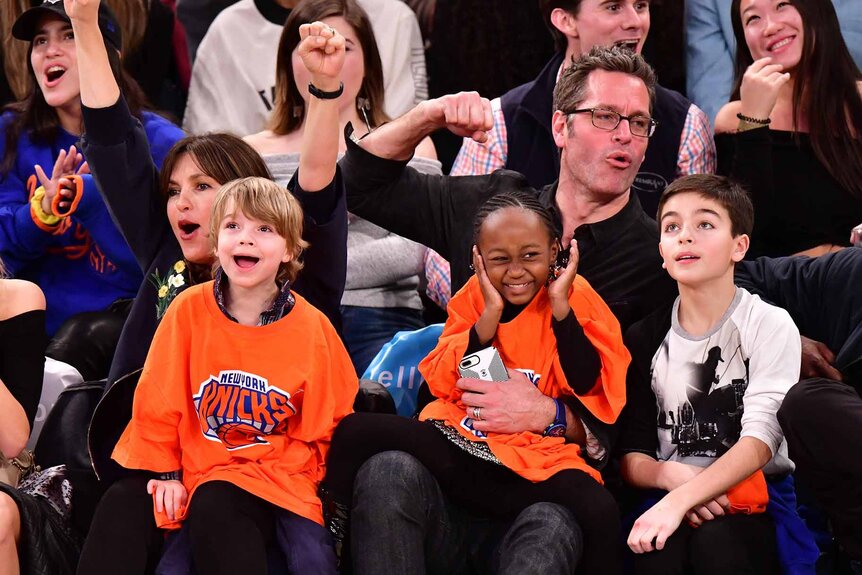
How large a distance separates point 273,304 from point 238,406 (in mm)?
235

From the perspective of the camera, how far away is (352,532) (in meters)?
2.53

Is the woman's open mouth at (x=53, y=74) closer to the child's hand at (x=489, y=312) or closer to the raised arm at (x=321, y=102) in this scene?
the raised arm at (x=321, y=102)

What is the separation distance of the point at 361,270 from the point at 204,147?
77cm

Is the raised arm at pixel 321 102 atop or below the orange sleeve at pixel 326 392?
atop

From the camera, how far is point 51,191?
11.5 ft

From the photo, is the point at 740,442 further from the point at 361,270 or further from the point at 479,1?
the point at 479,1

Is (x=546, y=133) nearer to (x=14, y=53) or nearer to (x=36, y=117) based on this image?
(x=36, y=117)

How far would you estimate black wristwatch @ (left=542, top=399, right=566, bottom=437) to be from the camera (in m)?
2.67

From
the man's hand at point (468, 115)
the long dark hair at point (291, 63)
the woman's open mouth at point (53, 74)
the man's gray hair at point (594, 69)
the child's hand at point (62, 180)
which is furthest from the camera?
the long dark hair at point (291, 63)

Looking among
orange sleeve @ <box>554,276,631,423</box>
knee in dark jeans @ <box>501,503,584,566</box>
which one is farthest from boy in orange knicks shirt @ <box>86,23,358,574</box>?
orange sleeve @ <box>554,276,631,423</box>

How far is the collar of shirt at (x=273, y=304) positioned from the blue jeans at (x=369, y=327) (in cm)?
83

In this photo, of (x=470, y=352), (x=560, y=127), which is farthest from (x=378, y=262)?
(x=470, y=352)

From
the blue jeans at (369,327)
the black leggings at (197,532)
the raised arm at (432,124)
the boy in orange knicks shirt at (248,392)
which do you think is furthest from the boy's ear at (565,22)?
the black leggings at (197,532)

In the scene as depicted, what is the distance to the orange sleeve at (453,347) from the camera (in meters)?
2.72
